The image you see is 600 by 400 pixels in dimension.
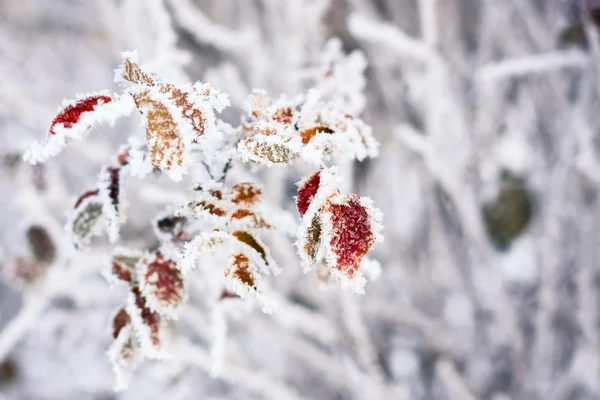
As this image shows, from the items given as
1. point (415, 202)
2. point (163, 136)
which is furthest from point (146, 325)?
point (415, 202)

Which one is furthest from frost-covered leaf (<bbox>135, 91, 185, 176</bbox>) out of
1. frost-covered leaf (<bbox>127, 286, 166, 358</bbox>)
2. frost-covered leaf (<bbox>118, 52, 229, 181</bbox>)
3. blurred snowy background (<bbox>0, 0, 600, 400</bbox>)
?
blurred snowy background (<bbox>0, 0, 600, 400</bbox>)

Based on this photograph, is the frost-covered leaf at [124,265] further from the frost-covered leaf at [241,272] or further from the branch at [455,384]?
the branch at [455,384]

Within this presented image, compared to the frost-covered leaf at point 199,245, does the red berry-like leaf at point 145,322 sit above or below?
below

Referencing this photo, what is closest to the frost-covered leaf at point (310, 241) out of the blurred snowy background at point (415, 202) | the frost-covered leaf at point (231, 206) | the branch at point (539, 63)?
the frost-covered leaf at point (231, 206)

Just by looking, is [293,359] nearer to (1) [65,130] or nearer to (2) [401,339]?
(2) [401,339]

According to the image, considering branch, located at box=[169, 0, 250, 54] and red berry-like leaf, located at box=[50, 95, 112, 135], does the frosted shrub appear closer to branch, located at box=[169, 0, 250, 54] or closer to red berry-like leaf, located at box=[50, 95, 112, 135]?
red berry-like leaf, located at box=[50, 95, 112, 135]

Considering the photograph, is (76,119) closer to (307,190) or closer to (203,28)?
(307,190)
